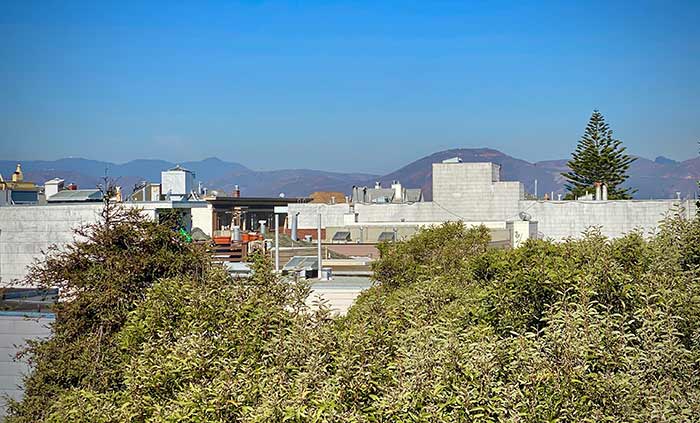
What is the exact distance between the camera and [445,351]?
10203 millimetres

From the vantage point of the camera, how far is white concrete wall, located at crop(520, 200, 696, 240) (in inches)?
2190

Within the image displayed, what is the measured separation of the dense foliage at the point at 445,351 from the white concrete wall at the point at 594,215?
1672 inches

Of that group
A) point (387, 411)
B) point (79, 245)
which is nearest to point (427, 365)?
point (387, 411)

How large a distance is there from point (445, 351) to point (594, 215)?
49.0m

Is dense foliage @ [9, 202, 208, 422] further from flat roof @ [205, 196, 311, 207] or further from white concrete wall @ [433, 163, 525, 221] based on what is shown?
flat roof @ [205, 196, 311, 207]

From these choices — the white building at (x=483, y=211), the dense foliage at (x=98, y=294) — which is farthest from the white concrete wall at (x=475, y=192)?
the dense foliage at (x=98, y=294)

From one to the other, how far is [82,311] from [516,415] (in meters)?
8.57

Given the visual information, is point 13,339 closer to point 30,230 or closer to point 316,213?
point 30,230

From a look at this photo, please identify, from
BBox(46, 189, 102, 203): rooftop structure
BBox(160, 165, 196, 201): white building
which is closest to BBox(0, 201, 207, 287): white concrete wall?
BBox(46, 189, 102, 203): rooftop structure

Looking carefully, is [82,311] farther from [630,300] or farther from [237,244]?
[237,244]

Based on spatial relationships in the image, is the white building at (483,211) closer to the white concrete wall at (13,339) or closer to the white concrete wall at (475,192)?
the white concrete wall at (475,192)

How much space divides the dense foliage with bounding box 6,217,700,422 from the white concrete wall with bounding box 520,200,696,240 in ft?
139

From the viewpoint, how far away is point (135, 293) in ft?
52.0

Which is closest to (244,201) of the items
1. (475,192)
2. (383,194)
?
(383,194)
